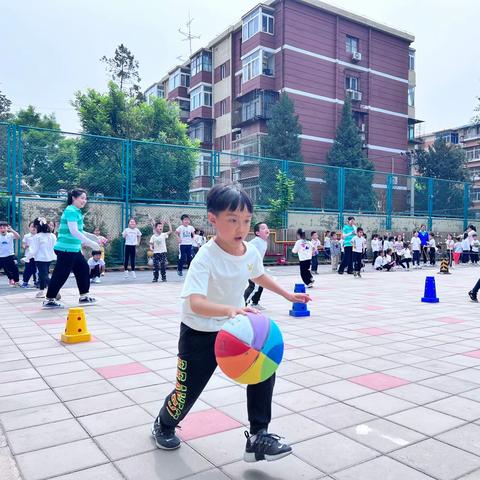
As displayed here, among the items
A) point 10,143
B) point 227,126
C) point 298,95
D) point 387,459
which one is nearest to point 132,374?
point 387,459

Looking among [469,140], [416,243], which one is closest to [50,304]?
[416,243]

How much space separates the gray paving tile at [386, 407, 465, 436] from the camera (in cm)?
303

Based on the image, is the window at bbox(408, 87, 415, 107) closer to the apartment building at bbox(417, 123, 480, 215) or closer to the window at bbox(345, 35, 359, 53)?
the window at bbox(345, 35, 359, 53)

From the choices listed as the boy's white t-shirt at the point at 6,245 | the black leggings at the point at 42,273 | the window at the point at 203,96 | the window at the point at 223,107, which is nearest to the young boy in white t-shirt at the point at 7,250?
the boy's white t-shirt at the point at 6,245

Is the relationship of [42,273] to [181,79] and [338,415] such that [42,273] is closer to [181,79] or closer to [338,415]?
[338,415]

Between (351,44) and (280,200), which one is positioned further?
(351,44)

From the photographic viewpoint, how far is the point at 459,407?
345 cm

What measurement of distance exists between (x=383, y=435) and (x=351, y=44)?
37.8 metres

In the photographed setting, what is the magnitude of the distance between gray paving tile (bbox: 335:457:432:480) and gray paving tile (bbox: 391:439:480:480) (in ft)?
0.22

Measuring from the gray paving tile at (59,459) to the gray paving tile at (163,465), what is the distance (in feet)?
0.58

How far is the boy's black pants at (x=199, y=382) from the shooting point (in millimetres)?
2516

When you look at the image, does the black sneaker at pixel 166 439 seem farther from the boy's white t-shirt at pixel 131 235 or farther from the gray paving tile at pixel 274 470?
the boy's white t-shirt at pixel 131 235

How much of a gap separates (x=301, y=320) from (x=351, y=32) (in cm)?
3435

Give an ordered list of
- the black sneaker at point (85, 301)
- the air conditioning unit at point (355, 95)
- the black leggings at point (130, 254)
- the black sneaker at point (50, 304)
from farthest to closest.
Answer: the air conditioning unit at point (355, 95) → the black leggings at point (130, 254) → the black sneaker at point (85, 301) → the black sneaker at point (50, 304)
